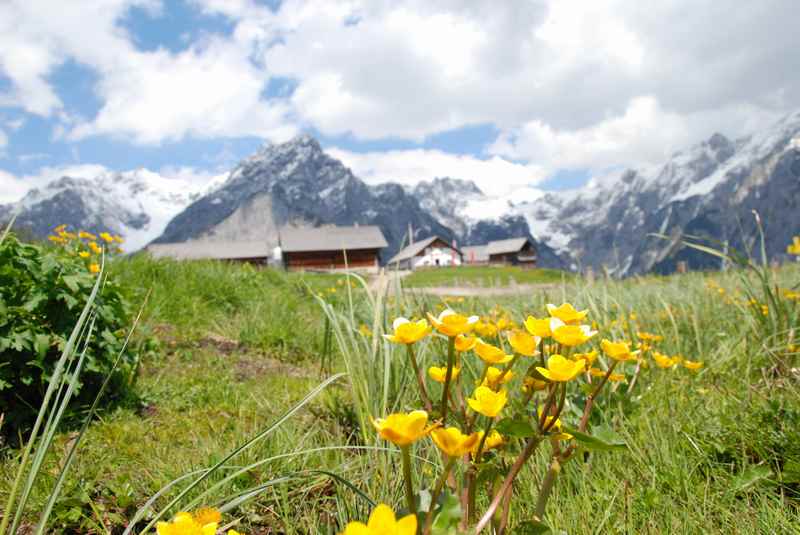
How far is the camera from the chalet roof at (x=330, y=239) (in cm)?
5272

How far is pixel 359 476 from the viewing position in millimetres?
1732

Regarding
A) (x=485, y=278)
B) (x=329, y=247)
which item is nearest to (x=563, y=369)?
(x=485, y=278)

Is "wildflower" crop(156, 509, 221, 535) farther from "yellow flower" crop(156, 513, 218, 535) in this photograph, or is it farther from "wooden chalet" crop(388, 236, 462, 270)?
"wooden chalet" crop(388, 236, 462, 270)

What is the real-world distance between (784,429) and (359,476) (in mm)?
1634

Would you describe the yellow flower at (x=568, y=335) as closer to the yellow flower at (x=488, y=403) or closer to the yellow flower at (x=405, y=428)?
the yellow flower at (x=488, y=403)

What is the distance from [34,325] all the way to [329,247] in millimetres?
54297

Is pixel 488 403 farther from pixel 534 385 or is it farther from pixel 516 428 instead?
pixel 534 385

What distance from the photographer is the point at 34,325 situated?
252 cm

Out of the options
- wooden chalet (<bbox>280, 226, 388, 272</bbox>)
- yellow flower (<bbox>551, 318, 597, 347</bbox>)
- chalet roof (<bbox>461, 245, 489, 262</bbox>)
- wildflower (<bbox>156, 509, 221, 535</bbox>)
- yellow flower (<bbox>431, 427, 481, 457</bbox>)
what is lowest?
chalet roof (<bbox>461, 245, 489, 262</bbox>)

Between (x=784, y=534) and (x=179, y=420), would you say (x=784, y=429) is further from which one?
(x=179, y=420)

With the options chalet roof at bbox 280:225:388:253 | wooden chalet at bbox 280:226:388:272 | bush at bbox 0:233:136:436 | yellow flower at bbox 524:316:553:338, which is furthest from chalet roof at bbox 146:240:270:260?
yellow flower at bbox 524:316:553:338

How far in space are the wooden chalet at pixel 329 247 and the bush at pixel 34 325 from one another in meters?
49.0

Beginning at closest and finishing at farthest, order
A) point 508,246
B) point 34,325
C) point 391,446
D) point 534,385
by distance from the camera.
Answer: point 534,385 < point 391,446 < point 34,325 < point 508,246

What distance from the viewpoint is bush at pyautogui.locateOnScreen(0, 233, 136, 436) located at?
242 centimetres
